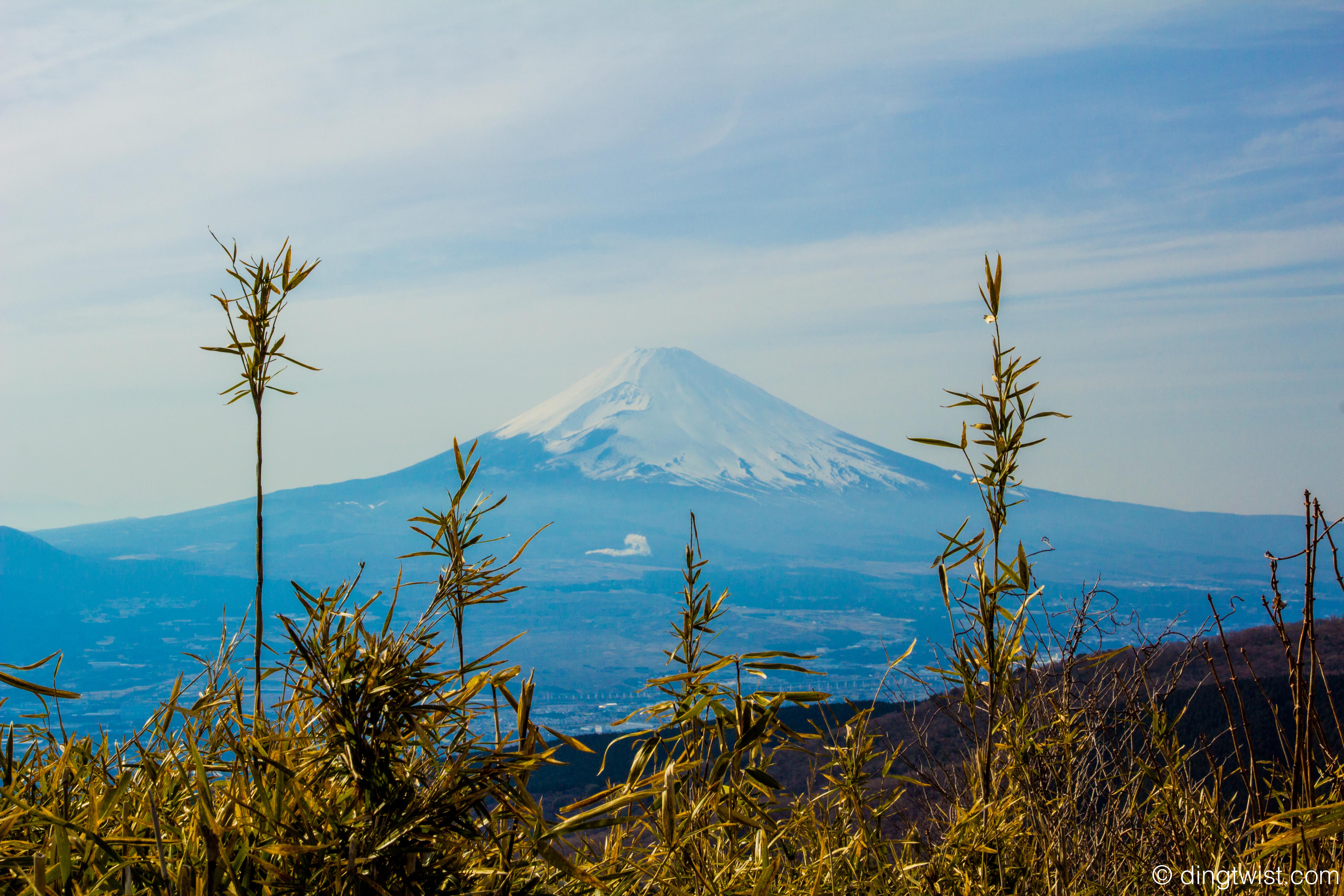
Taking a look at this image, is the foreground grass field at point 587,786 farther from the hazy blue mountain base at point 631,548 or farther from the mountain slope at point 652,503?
the mountain slope at point 652,503

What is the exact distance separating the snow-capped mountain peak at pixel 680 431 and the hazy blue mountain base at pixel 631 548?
40 cm

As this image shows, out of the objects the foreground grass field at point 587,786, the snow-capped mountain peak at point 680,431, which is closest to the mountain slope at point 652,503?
the snow-capped mountain peak at point 680,431

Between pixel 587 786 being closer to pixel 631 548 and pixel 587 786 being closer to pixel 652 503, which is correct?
pixel 631 548

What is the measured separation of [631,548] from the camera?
149 m

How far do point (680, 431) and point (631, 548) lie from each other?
860 inches

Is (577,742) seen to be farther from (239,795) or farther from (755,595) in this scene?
(755,595)

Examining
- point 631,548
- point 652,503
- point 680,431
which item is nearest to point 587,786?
point 680,431

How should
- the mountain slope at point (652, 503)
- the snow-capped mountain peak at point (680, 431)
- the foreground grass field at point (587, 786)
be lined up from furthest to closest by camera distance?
the snow-capped mountain peak at point (680, 431), the mountain slope at point (652, 503), the foreground grass field at point (587, 786)

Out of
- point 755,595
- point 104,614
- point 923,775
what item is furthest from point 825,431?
point 923,775

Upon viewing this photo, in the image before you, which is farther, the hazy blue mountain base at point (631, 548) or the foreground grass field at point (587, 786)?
the hazy blue mountain base at point (631, 548)

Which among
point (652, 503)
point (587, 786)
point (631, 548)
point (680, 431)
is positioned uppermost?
point (680, 431)

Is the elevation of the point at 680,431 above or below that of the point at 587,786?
above

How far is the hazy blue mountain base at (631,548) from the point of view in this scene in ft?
360

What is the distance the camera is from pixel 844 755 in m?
1.60
